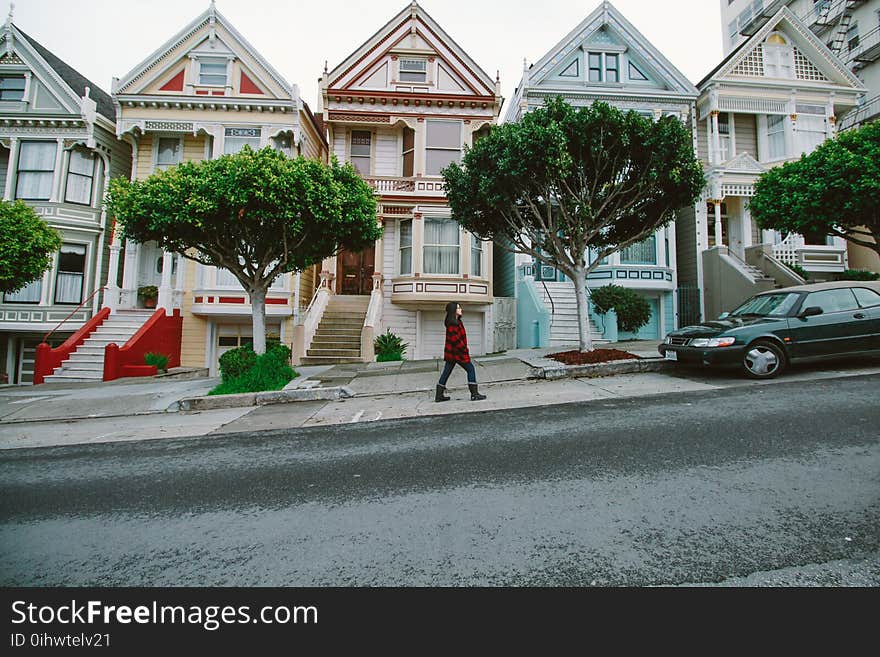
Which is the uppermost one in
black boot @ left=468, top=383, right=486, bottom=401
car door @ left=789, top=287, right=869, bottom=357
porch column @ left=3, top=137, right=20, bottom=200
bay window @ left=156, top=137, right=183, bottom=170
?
bay window @ left=156, top=137, right=183, bottom=170

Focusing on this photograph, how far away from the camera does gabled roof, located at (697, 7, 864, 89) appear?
18.9 meters

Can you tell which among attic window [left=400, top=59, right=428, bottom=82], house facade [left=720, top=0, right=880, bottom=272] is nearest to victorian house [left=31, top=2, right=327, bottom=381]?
attic window [left=400, top=59, right=428, bottom=82]

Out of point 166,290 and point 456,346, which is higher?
point 166,290

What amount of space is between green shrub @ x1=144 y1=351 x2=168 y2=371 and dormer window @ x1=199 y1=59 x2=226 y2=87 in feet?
33.8

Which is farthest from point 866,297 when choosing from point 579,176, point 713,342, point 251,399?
point 251,399

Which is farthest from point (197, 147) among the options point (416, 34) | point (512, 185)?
point (512, 185)

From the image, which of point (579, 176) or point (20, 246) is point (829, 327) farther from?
point (20, 246)

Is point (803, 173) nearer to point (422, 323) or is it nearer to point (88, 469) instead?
point (422, 323)

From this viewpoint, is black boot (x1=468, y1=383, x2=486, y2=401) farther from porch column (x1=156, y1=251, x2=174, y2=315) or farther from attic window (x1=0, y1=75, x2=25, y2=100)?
attic window (x1=0, y1=75, x2=25, y2=100)

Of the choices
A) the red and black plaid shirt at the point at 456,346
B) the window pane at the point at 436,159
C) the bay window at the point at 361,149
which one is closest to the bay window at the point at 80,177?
the bay window at the point at 361,149

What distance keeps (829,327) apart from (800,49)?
726 inches

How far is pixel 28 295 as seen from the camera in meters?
15.8

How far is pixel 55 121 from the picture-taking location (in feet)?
53.2

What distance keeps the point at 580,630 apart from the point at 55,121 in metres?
Answer: 22.1
